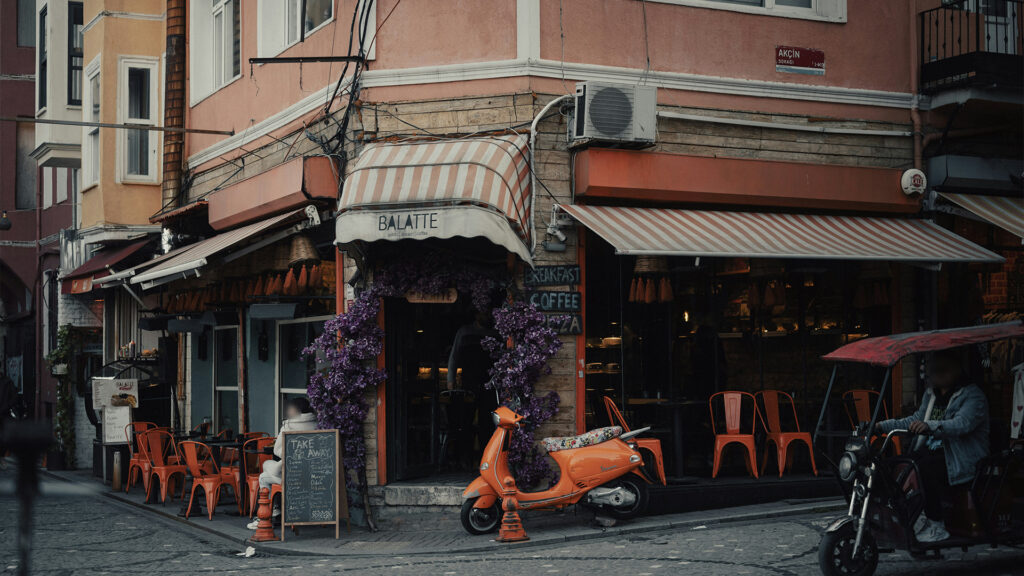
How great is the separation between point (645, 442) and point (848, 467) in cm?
404

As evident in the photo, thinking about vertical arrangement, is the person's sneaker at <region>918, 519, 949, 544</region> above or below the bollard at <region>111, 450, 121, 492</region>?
above

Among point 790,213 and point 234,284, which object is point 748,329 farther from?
point 234,284

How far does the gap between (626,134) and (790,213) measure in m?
2.67

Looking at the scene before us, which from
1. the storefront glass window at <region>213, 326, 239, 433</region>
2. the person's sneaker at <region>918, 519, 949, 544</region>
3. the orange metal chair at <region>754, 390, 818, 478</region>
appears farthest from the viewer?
the storefront glass window at <region>213, 326, 239, 433</region>

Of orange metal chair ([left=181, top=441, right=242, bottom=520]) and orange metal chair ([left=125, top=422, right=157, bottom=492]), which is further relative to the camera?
orange metal chair ([left=125, top=422, right=157, bottom=492])

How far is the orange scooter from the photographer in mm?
10422

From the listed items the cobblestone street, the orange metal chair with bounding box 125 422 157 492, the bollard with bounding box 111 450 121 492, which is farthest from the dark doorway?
the bollard with bounding box 111 450 121 492

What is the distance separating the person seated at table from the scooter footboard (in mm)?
2262

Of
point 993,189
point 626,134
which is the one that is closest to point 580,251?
point 626,134

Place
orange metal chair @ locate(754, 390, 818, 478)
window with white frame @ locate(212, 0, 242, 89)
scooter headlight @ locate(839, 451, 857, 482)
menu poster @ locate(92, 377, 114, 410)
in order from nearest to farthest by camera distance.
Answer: scooter headlight @ locate(839, 451, 857, 482) < orange metal chair @ locate(754, 390, 818, 478) < window with white frame @ locate(212, 0, 242, 89) < menu poster @ locate(92, 377, 114, 410)

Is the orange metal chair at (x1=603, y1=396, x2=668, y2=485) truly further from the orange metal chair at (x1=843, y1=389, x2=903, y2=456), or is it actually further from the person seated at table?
the person seated at table

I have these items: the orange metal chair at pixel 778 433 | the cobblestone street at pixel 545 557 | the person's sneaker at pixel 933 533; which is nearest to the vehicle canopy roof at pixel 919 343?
the person's sneaker at pixel 933 533

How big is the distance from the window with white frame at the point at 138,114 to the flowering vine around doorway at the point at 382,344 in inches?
350

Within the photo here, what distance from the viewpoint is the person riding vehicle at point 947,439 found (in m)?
7.99
